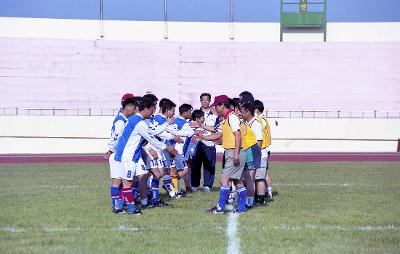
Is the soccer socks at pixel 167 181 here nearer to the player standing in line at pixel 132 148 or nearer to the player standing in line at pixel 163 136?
the player standing in line at pixel 163 136

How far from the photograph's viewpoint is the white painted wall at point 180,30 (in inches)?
1784

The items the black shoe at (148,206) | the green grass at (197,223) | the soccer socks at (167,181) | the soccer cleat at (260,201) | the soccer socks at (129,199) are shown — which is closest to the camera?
the green grass at (197,223)

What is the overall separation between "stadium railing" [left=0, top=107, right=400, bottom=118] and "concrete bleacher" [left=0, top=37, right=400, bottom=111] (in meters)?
0.77

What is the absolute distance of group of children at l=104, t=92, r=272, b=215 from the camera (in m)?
10.4

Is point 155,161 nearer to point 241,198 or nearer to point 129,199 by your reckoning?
point 129,199

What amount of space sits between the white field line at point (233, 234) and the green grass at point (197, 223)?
8 cm

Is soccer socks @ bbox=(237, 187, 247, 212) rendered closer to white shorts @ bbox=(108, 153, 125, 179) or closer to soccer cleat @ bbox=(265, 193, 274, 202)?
→ white shorts @ bbox=(108, 153, 125, 179)

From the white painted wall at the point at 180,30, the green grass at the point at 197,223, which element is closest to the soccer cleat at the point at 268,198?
the green grass at the point at 197,223

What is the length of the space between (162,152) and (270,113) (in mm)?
28402

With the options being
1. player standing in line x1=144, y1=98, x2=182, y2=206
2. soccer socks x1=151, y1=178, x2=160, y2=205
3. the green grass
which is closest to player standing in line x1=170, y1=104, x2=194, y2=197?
player standing in line x1=144, y1=98, x2=182, y2=206

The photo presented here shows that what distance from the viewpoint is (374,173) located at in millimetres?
19078

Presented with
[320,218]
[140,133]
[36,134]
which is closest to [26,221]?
[140,133]

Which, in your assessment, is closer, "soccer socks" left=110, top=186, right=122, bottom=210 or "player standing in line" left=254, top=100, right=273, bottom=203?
"soccer socks" left=110, top=186, right=122, bottom=210

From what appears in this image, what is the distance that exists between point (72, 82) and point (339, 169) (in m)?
24.8
